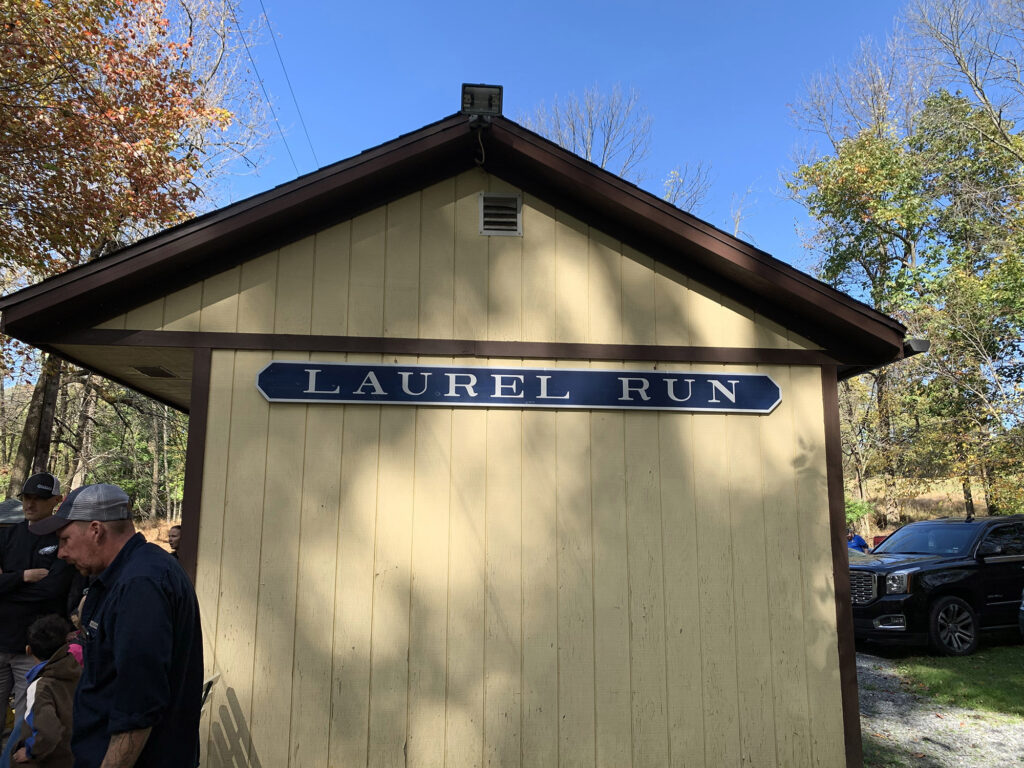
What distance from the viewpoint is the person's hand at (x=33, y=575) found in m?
4.76

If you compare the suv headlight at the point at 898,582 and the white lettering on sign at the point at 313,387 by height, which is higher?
the white lettering on sign at the point at 313,387

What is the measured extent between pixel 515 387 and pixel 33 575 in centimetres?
361

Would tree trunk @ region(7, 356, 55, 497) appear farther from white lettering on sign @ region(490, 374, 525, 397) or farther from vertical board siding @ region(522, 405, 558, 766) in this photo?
vertical board siding @ region(522, 405, 558, 766)

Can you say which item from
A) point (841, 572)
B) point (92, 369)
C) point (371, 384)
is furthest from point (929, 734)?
point (92, 369)

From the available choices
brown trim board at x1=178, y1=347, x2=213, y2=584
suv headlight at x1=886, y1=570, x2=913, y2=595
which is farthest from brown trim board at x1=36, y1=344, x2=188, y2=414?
suv headlight at x1=886, y1=570, x2=913, y2=595

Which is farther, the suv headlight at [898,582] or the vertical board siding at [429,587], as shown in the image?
the suv headlight at [898,582]

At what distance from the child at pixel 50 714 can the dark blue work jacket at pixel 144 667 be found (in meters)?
1.14

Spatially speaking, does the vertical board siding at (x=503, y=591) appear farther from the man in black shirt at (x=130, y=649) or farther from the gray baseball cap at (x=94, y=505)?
the gray baseball cap at (x=94, y=505)

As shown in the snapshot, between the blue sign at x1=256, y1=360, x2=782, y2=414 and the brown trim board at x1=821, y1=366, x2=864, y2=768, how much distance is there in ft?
1.48

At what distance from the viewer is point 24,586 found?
15.9ft

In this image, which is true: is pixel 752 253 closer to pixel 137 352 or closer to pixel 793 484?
pixel 793 484

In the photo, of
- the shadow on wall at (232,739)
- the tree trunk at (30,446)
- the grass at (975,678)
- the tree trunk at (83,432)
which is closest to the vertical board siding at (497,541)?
the shadow on wall at (232,739)

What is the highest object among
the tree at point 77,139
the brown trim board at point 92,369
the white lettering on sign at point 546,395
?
the tree at point 77,139

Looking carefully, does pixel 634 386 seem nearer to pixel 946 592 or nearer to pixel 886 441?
pixel 946 592
